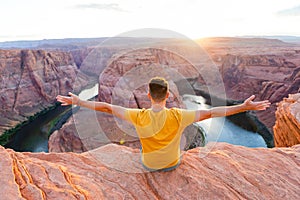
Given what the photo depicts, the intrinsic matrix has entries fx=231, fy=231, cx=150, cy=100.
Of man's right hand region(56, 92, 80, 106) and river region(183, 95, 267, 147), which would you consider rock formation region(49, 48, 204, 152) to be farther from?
man's right hand region(56, 92, 80, 106)

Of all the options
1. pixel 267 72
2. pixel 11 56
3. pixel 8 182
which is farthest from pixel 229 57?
pixel 8 182

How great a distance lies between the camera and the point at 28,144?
31.3 m

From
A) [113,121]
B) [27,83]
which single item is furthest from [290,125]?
[27,83]

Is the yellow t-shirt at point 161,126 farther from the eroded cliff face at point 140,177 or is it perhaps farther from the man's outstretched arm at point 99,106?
the eroded cliff face at point 140,177

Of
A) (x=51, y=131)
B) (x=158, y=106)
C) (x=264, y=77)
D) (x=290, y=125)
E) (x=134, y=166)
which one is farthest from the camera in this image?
(x=264, y=77)

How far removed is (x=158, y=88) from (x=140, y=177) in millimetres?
1772

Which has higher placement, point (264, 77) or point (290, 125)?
point (290, 125)

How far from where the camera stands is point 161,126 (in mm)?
3229

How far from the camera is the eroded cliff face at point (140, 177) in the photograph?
3158 mm

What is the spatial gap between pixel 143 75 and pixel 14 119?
27744 mm

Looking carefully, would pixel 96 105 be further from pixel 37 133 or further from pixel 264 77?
pixel 264 77

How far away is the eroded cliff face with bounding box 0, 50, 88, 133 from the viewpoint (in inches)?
1679

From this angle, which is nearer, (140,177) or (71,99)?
(71,99)

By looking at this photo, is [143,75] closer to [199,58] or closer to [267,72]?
[267,72]
